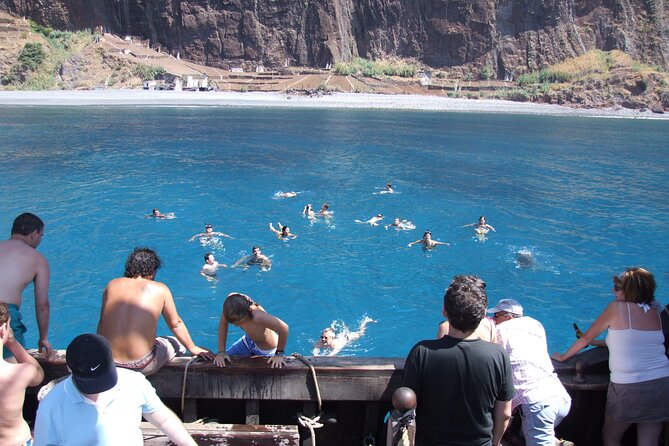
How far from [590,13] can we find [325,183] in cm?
13419

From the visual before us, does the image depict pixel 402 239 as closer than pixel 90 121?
Yes

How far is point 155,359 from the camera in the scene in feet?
15.4

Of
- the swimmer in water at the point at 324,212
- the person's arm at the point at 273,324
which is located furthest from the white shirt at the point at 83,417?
the swimmer in water at the point at 324,212

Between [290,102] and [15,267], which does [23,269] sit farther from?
[290,102]

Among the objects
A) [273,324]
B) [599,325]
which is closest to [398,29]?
[273,324]

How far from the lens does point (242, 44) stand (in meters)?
127

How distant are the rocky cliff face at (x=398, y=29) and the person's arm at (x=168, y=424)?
424 ft

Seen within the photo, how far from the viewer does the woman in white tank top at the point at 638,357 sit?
4.26 metres

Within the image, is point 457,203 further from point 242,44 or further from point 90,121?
point 242,44

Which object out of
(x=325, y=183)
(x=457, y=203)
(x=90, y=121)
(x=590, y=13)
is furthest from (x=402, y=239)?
(x=590, y=13)

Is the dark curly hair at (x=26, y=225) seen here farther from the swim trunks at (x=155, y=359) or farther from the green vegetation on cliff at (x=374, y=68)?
the green vegetation on cliff at (x=374, y=68)

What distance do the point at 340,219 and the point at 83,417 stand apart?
18.7 m

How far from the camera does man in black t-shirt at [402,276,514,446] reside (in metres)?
3.44

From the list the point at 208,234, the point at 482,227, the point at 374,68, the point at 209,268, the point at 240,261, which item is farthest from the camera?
the point at 374,68
